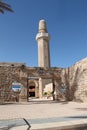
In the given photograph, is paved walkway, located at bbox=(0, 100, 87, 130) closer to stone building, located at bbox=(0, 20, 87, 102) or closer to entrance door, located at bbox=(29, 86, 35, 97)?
stone building, located at bbox=(0, 20, 87, 102)

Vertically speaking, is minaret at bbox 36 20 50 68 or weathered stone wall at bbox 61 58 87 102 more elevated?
minaret at bbox 36 20 50 68

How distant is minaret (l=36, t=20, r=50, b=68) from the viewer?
4709cm

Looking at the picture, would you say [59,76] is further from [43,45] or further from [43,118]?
[43,45]

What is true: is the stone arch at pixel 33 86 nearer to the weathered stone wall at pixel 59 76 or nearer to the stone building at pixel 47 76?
the stone building at pixel 47 76

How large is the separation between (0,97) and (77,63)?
9.17 meters

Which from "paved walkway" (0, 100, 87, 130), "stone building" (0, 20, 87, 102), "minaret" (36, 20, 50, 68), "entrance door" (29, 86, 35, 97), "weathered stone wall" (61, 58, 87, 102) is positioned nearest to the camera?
"paved walkway" (0, 100, 87, 130)

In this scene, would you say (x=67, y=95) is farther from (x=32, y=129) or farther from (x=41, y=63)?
(x=41, y=63)

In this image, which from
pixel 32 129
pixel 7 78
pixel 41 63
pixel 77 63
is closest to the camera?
pixel 32 129

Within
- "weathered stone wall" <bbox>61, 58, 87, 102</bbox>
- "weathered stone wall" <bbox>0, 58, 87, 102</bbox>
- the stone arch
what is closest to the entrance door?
the stone arch

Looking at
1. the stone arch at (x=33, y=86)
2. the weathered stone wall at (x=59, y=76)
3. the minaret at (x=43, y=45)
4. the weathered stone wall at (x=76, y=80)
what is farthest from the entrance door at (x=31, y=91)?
the weathered stone wall at (x=76, y=80)

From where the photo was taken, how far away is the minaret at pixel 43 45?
47094mm

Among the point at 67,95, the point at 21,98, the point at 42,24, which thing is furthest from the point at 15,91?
the point at 42,24

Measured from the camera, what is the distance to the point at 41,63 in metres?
47.4

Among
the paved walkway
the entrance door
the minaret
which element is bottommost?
the paved walkway
